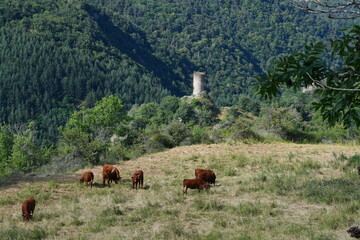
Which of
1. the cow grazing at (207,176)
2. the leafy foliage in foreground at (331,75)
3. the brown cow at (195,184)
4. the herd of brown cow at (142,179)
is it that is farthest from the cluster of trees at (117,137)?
the leafy foliage in foreground at (331,75)

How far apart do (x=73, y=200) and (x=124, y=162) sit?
8106 mm

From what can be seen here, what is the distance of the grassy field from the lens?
726 cm

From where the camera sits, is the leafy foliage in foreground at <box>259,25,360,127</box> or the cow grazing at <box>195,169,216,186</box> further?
the cow grazing at <box>195,169,216,186</box>

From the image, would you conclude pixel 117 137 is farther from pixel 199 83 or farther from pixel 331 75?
pixel 199 83

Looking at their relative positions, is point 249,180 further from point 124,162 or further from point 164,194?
point 124,162

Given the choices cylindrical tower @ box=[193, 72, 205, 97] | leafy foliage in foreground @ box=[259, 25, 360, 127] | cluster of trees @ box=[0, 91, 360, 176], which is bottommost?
cluster of trees @ box=[0, 91, 360, 176]

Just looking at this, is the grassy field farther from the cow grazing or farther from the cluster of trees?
the cluster of trees

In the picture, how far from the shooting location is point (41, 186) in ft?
41.8

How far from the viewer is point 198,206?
30.2ft

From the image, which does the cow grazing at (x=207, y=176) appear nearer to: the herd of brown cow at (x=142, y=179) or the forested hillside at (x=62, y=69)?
the herd of brown cow at (x=142, y=179)

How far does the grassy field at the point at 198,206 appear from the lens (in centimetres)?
726

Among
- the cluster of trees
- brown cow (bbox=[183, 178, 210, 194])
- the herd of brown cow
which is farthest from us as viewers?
the cluster of trees

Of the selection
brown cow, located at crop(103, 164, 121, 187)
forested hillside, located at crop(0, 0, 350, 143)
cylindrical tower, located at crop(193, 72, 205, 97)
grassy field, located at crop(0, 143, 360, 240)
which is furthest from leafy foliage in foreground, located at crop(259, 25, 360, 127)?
cylindrical tower, located at crop(193, 72, 205, 97)

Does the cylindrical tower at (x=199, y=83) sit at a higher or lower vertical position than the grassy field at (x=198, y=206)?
higher
